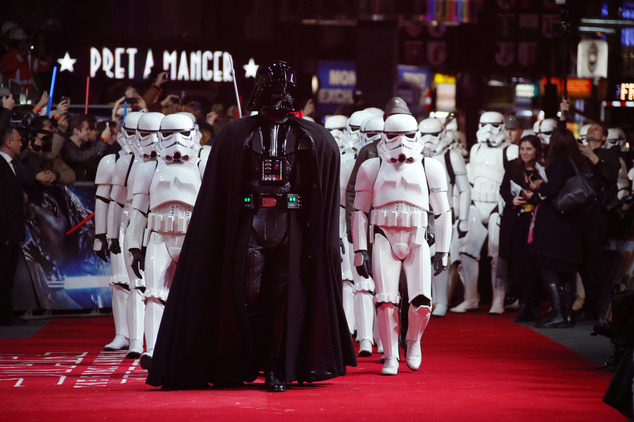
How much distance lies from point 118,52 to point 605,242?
42.8ft

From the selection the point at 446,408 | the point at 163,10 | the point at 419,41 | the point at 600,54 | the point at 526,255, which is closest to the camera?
the point at 446,408

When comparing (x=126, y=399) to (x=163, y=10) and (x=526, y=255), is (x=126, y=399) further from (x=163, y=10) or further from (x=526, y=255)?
(x=163, y=10)

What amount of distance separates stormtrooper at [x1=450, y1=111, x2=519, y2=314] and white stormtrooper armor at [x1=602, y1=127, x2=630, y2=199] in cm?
125

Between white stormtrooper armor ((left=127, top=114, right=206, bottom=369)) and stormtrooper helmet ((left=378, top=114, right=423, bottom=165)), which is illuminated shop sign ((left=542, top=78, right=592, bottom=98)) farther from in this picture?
white stormtrooper armor ((left=127, top=114, right=206, bottom=369))

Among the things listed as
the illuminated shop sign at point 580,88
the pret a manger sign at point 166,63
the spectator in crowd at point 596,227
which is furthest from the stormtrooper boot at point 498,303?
the illuminated shop sign at point 580,88

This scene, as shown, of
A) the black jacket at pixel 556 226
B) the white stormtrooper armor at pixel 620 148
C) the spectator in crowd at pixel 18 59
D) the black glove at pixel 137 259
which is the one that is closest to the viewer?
the black glove at pixel 137 259

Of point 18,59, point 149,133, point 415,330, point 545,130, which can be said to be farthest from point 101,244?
point 18,59

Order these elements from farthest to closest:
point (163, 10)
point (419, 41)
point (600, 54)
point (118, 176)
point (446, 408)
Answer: point (419, 41)
point (163, 10)
point (600, 54)
point (118, 176)
point (446, 408)

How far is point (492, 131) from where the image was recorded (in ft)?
46.8

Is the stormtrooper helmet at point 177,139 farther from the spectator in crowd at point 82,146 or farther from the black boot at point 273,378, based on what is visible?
the spectator in crowd at point 82,146

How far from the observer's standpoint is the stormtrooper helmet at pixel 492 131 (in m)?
14.2

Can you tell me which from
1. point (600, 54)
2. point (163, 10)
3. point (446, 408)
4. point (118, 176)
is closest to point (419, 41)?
point (163, 10)

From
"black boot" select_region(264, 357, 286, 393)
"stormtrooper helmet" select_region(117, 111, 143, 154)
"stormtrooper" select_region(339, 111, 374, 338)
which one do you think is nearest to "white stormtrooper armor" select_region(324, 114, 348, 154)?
"stormtrooper" select_region(339, 111, 374, 338)

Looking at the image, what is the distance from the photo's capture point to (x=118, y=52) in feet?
78.5
